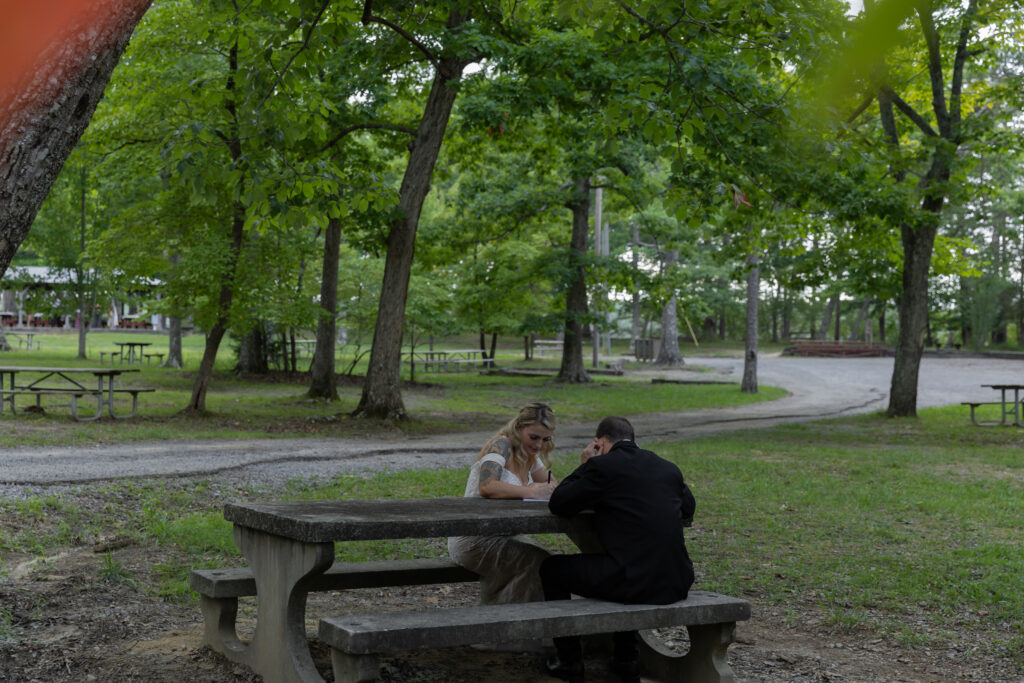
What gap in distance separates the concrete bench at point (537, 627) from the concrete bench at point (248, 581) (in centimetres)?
67

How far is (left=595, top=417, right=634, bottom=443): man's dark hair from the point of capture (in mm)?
5066

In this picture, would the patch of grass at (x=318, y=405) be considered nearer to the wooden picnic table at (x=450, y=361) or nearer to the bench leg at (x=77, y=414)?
the bench leg at (x=77, y=414)

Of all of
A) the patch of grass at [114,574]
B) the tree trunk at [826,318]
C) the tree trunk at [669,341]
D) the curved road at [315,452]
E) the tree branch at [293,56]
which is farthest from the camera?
the tree trunk at [826,318]

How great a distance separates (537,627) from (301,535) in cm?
107

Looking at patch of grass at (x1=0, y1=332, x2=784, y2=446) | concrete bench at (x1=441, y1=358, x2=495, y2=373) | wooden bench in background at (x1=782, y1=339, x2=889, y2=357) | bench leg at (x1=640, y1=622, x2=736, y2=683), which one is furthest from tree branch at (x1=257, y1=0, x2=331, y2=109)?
wooden bench in background at (x1=782, y1=339, x2=889, y2=357)

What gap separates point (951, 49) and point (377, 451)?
13586 mm

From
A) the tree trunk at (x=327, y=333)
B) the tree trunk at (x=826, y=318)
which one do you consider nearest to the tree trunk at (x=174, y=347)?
the tree trunk at (x=327, y=333)

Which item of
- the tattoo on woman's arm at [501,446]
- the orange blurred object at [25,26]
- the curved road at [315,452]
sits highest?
the orange blurred object at [25,26]

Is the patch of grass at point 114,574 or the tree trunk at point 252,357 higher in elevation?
the tree trunk at point 252,357

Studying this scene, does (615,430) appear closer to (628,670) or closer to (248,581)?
(628,670)

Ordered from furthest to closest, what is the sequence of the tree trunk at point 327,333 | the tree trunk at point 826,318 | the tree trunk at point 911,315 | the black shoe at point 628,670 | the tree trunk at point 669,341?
the tree trunk at point 826,318 → the tree trunk at point 669,341 → the tree trunk at point 327,333 → the tree trunk at point 911,315 → the black shoe at point 628,670

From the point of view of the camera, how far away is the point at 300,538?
13.6ft

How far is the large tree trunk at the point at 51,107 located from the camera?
9.55ft

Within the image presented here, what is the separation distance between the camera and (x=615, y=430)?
5074 mm
